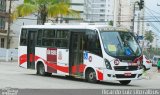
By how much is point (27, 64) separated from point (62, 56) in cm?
401

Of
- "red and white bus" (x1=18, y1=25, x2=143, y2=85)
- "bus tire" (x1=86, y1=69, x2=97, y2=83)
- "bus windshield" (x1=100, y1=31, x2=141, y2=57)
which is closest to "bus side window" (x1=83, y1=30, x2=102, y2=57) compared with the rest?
"red and white bus" (x1=18, y1=25, x2=143, y2=85)

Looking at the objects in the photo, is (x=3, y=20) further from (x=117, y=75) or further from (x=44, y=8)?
(x=117, y=75)

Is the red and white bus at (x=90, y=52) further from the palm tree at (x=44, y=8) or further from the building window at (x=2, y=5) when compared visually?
the building window at (x=2, y=5)

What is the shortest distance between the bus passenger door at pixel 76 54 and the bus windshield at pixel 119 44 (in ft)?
5.29

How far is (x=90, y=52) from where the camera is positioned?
23797mm

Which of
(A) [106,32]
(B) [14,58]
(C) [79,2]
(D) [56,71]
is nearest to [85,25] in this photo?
(A) [106,32]

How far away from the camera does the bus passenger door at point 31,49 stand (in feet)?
93.5

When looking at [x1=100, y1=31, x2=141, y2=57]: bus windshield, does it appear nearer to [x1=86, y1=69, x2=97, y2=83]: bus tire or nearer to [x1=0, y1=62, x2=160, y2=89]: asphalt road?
[x1=86, y1=69, x2=97, y2=83]: bus tire

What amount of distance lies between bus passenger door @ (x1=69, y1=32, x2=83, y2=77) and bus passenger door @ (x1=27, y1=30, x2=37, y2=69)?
3.99 m

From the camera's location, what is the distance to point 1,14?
76.1 metres

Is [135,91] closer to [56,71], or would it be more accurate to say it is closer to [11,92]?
[11,92]

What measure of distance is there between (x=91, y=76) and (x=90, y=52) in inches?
45.2

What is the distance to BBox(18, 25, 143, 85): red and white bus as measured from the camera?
22.9 meters

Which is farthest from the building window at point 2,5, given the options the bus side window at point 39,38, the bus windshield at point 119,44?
the bus windshield at point 119,44
